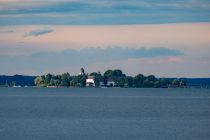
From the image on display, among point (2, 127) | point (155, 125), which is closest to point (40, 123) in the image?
point (2, 127)

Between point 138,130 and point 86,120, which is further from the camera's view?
point 86,120

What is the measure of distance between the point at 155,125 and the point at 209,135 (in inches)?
532

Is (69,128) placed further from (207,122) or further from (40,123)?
(207,122)

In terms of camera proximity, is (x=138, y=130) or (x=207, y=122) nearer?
(x=138, y=130)

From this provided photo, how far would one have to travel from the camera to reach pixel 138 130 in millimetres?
81438

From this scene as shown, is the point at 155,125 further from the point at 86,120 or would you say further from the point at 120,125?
the point at 86,120

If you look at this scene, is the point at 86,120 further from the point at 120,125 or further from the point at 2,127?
the point at 2,127

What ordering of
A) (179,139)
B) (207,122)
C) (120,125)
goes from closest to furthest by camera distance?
(179,139) < (120,125) < (207,122)

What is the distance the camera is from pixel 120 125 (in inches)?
3477

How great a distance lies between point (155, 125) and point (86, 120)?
11.4m

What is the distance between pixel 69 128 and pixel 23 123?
9.81 meters

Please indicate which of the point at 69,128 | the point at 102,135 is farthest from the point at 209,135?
the point at 69,128

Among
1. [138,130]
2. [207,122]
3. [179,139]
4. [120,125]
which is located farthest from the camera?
[207,122]

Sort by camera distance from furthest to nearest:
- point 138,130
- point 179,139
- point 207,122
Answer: point 207,122
point 138,130
point 179,139
